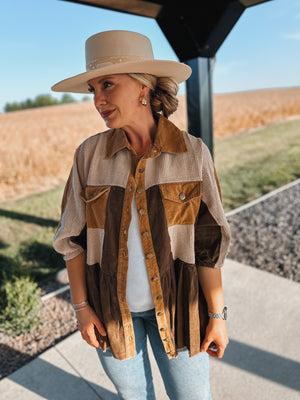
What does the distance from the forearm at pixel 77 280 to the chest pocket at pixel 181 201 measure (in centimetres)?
46

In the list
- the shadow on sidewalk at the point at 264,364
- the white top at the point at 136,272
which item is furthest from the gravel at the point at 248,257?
the white top at the point at 136,272

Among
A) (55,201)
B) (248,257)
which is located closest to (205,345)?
(248,257)

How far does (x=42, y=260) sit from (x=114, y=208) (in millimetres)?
3555

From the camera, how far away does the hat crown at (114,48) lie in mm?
1148

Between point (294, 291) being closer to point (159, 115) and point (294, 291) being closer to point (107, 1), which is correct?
point (159, 115)

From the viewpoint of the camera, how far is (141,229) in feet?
3.84

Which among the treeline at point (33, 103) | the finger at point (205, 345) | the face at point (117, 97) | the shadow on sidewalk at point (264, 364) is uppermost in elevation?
the treeline at point (33, 103)

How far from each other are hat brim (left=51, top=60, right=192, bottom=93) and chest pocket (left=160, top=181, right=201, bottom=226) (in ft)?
1.49

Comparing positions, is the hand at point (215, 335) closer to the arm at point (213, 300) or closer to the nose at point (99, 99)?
the arm at point (213, 300)

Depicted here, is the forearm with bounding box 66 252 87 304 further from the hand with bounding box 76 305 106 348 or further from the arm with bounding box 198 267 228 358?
the arm with bounding box 198 267 228 358

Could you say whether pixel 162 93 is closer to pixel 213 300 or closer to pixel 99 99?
pixel 99 99

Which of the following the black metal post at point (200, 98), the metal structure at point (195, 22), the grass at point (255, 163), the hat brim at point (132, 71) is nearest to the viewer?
the hat brim at point (132, 71)

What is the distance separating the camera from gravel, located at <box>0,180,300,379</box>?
8.45 feet

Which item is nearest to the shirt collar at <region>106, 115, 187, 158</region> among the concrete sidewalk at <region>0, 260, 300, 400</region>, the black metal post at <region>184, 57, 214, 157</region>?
the concrete sidewalk at <region>0, 260, 300, 400</region>
